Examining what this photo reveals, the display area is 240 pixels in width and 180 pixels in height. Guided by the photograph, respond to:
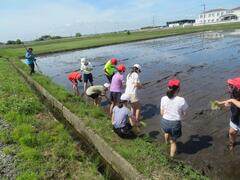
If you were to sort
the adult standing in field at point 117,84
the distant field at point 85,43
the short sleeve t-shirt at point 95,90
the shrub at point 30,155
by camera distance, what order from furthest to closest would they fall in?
the distant field at point 85,43 → the short sleeve t-shirt at point 95,90 → the adult standing in field at point 117,84 → the shrub at point 30,155

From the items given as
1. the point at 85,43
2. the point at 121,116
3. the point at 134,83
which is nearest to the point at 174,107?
the point at 121,116

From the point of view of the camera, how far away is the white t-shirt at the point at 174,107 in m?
6.56

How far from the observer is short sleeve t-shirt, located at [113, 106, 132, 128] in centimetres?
765

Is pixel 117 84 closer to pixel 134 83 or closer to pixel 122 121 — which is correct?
pixel 134 83

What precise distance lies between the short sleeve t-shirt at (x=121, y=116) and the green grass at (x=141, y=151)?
381 mm

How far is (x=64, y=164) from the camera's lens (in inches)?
275

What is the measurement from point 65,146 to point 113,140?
1.42 metres

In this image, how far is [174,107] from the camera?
Result: 6.58 metres

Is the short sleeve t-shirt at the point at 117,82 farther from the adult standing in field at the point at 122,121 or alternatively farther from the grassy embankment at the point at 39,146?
the grassy embankment at the point at 39,146

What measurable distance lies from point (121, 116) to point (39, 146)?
2449mm

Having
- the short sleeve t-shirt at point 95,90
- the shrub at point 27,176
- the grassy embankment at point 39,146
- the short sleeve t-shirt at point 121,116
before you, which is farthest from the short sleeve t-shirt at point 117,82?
the shrub at point 27,176

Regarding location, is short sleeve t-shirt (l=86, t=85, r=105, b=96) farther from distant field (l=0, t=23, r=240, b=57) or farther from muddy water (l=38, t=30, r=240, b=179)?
distant field (l=0, t=23, r=240, b=57)

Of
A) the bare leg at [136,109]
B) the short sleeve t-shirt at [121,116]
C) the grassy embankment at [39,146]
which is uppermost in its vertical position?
the short sleeve t-shirt at [121,116]

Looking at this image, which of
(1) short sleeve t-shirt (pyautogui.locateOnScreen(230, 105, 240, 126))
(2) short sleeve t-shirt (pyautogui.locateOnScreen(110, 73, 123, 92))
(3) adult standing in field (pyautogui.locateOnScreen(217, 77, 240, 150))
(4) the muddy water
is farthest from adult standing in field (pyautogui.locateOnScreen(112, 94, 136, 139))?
(1) short sleeve t-shirt (pyautogui.locateOnScreen(230, 105, 240, 126))
